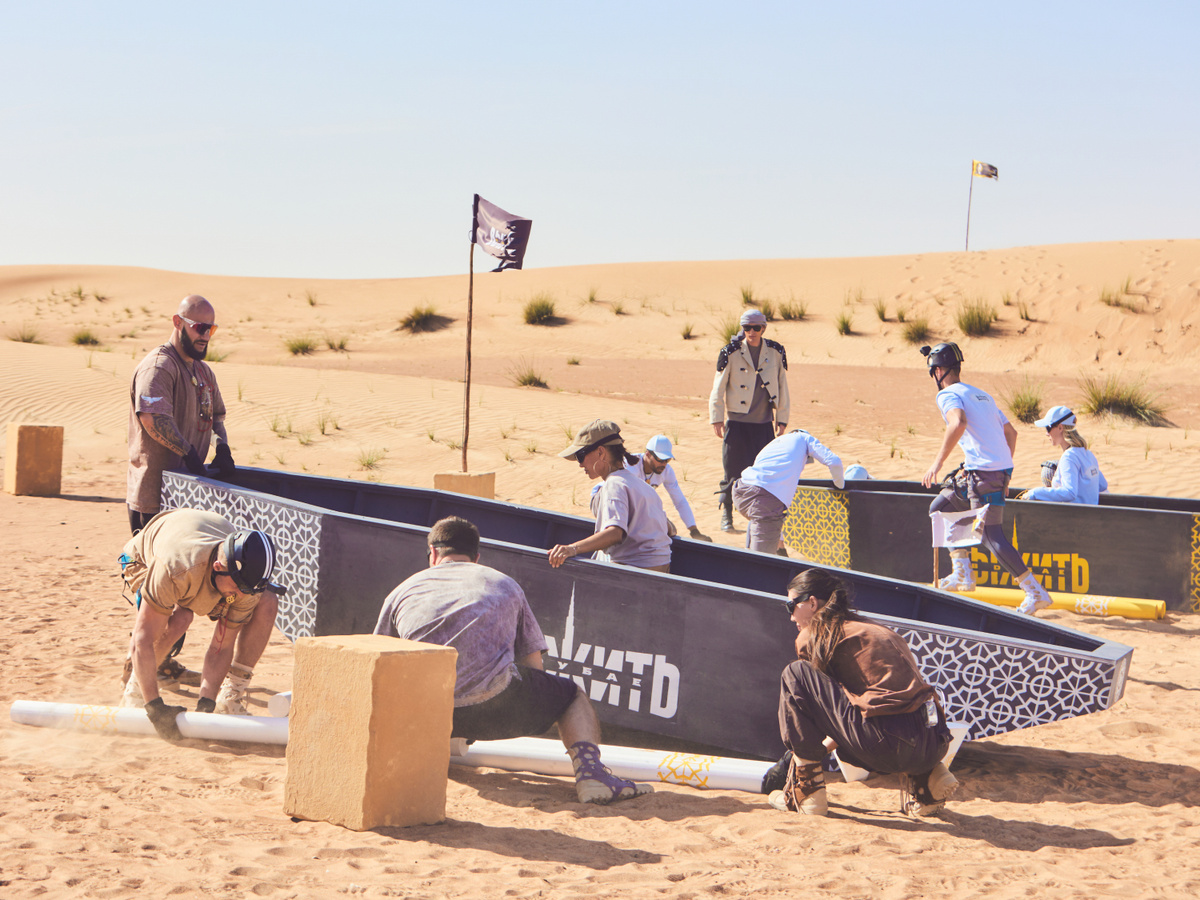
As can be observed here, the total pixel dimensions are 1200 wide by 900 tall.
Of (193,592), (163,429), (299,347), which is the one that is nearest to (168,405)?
(163,429)

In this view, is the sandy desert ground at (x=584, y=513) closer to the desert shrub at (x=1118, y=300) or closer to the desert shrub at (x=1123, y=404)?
the desert shrub at (x=1118, y=300)

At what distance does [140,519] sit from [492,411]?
12697mm

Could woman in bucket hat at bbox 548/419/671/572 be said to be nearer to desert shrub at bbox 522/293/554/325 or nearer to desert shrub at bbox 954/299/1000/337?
desert shrub at bbox 954/299/1000/337

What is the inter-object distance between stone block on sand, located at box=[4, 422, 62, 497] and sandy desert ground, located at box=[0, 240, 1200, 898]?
0.43 metres

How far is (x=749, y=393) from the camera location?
10.9m

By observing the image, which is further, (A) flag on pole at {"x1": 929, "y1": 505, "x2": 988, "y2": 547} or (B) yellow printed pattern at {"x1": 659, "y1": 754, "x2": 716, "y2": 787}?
(A) flag on pole at {"x1": 929, "y1": 505, "x2": 988, "y2": 547}

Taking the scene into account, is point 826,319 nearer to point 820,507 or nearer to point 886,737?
point 820,507

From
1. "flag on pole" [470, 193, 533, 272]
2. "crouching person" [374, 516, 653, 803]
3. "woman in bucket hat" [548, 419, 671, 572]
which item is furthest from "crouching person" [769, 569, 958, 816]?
"flag on pole" [470, 193, 533, 272]

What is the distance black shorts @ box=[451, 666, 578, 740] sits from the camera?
4.62m

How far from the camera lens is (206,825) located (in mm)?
4055

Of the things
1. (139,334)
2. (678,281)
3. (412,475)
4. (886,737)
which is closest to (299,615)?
(886,737)

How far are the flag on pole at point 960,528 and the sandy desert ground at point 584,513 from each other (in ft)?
3.17

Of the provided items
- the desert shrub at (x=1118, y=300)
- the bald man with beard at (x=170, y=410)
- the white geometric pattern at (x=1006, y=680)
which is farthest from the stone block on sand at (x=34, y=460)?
the desert shrub at (x=1118, y=300)

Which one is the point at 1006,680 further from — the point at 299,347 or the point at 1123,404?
the point at 299,347
